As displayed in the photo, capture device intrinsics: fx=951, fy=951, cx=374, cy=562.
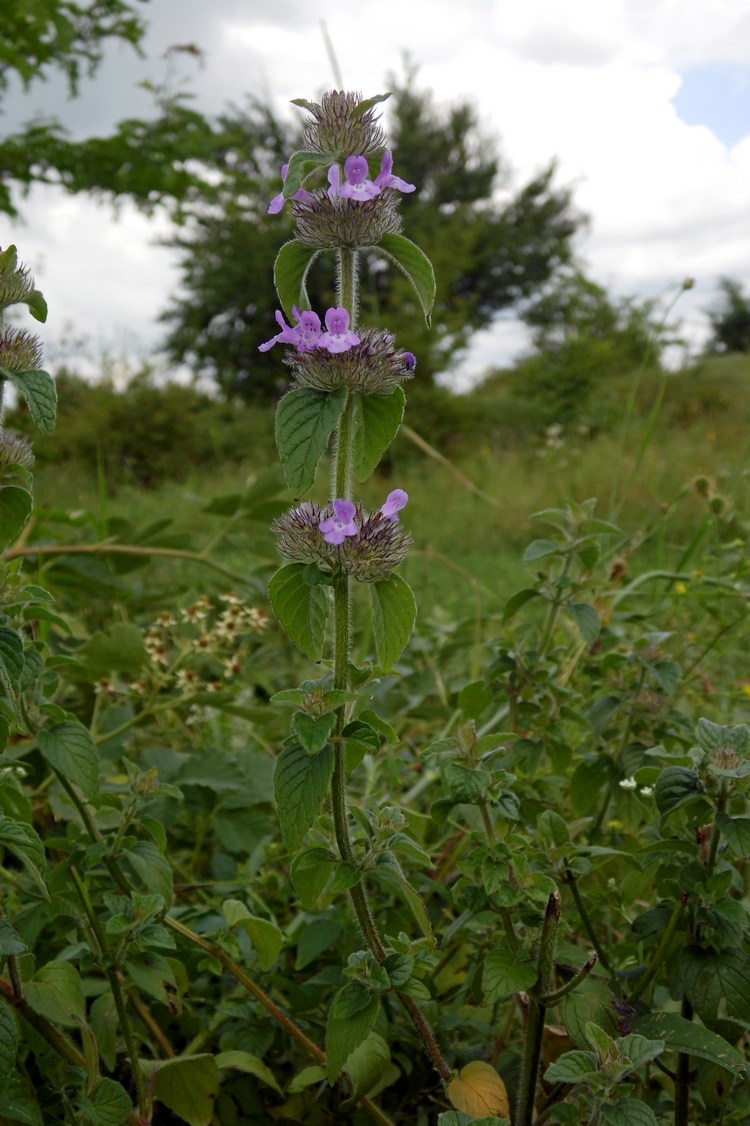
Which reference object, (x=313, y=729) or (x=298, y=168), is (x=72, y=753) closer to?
(x=313, y=729)

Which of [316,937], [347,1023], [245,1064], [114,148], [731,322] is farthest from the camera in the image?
[731,322]

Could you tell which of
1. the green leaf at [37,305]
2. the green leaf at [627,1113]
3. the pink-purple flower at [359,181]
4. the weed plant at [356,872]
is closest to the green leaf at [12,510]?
the weed plant at [356,872]

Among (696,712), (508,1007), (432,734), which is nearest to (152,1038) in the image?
(508,1007)

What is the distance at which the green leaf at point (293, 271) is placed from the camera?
34.2 inches

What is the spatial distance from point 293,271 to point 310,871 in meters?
0.57

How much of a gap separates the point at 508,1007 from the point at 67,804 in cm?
69

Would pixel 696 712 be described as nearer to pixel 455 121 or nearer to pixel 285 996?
pixel 285 996

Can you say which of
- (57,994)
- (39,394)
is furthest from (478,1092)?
(39,394)

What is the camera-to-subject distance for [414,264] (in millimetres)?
830

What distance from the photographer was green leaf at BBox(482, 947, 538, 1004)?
93 centimetres

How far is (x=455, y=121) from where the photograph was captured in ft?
75.5

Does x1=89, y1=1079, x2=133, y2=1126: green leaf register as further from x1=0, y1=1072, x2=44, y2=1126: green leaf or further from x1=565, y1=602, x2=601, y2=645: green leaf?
x1=565, y1=602, x2=601, y2=645: green leaf

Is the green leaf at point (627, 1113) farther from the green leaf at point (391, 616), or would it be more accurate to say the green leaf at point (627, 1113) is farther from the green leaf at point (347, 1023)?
the green leaf at point (391, 616)

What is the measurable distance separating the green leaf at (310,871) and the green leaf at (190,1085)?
0.30m
